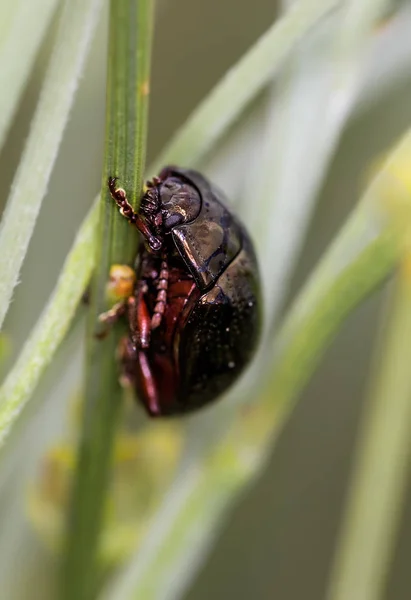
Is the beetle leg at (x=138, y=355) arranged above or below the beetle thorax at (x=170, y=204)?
below

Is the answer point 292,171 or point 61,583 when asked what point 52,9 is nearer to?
point 292,171

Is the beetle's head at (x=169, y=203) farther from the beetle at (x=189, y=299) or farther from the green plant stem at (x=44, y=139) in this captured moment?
the green plant stem at (x=44, y=139)

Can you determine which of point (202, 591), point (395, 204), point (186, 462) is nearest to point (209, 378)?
point (186, 462)

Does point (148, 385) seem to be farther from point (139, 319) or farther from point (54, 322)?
point (54, 322)

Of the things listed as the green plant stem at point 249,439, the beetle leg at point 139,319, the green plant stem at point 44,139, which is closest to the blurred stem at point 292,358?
the green plant stem at point 249,439

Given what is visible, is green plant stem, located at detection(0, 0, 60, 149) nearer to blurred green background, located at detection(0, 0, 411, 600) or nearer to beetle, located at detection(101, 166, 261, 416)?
beetle, located at detection(101, 166, 261, 416)

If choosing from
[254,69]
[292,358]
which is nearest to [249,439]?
[292,358]
